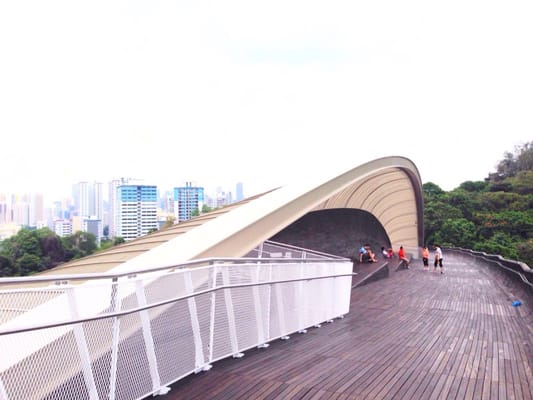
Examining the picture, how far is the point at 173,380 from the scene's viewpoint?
4715 millimetres

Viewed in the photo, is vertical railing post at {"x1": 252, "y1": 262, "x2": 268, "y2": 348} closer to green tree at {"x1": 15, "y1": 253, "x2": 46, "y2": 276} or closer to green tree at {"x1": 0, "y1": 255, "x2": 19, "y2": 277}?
green tree at {"x1": 0, "y1": 255, "x2": 19, "y2": 277}

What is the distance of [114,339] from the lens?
3994 millimetres

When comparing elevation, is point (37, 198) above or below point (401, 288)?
above

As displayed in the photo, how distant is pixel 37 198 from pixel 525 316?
20229 centimetres

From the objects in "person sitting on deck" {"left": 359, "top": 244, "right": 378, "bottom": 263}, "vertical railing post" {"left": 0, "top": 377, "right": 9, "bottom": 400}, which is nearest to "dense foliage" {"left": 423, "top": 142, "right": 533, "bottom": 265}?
"person sitting on deck" {"left": 359, "top": 244, "right": 378, "bottom": 263}

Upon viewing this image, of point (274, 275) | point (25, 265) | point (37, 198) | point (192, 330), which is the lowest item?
point (25, 265)

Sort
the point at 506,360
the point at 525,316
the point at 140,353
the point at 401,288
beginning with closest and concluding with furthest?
1. the point at 140,353
2. the point at 506,360
3. the point at 525,316
4. the point at 401,288

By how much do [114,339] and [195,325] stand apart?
4.06 feet

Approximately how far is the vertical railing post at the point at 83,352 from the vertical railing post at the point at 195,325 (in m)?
1.44

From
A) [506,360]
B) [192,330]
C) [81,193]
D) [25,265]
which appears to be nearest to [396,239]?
[506,360]

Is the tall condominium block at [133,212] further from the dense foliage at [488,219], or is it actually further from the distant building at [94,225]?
the dense foliage at [488,219]

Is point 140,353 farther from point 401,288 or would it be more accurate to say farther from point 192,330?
point 401,288

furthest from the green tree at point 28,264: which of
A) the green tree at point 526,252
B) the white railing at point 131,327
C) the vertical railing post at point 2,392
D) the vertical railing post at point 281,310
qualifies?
the vertical railing post at point 2,392

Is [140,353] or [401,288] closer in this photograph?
[140,353]
